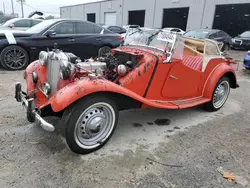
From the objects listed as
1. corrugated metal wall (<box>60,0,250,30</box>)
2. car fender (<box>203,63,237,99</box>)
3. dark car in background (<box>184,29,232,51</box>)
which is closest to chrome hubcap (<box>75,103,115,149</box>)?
car fender (<box>203,63,237,99</box>)

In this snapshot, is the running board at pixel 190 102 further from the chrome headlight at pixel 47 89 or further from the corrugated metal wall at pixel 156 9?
the corrugated metal wall at pixel 156 9

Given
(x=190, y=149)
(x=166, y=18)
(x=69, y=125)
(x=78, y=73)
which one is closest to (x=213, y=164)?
(x=190, y=149)

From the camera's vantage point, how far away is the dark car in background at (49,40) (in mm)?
6477

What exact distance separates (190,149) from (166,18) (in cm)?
2426

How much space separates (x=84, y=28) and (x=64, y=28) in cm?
74

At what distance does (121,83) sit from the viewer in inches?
126

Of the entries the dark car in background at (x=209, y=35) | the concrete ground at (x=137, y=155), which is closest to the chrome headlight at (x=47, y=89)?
the concrete ground at (x=137, y=155)

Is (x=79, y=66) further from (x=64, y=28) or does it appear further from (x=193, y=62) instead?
(x=64, y=28)

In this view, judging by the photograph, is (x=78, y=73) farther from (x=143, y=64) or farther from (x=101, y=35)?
(x=101, y=35)

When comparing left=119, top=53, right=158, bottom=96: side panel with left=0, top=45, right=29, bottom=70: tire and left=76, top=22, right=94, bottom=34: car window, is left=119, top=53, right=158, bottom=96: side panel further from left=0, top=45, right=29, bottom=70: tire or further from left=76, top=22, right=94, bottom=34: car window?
left=76, top=22, right=94, bottom=34: car window

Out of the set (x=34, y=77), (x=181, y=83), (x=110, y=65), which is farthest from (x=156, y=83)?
(x=34, y=77)

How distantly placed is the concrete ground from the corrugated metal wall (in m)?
19.0

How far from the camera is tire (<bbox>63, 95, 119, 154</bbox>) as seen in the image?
8.39 ft

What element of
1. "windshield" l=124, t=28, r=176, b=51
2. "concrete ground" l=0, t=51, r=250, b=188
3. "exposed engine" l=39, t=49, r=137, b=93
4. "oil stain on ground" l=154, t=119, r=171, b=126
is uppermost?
"windshield" l=124, t=28, r=176, b=51
